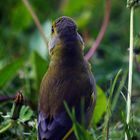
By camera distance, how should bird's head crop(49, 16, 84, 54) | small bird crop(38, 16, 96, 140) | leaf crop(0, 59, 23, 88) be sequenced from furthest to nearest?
1. leaf crop(0, 59, 23, 88)
2. bird's head crop(49, 16, 84, 54)
3. small bird crop(38, 16, 96, 140)

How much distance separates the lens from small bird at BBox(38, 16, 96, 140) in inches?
113

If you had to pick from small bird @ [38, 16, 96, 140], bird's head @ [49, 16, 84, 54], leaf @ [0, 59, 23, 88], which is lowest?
leaf @ [0, 59, 23, 88]

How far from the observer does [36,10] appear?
18.7 feet

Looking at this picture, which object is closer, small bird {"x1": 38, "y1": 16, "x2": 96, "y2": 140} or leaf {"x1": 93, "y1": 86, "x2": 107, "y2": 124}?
small bird {"x1": 38, "y1": 16, "x2": 96, "y2": 140}

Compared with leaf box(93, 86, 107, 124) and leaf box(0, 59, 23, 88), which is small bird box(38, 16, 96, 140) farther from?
leaf box(0, 59, 23, 88)

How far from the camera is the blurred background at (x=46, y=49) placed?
3979mm

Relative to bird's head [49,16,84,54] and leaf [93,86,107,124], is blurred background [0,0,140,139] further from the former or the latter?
bird's head [49,16,84,54]

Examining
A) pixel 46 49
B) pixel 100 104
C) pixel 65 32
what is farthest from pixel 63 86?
pixel 46 49

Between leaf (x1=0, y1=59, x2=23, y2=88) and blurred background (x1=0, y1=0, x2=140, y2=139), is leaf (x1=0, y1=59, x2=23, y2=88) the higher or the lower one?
the higher one

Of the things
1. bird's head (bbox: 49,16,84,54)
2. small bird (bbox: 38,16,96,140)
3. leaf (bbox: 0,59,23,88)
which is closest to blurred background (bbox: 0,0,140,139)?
leaf (bbox: 0,59,23,88)

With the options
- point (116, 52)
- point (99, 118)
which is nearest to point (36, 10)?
point (116, 52)

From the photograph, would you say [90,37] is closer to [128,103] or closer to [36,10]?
[36,10]

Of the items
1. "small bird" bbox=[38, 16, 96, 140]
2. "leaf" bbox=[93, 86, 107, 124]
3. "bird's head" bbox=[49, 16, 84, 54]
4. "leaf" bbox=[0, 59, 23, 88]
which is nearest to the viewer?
"small bird" bbox=[38, 16, 96, 140]

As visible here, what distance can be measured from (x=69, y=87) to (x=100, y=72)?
150 centimetres
